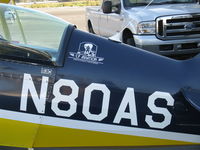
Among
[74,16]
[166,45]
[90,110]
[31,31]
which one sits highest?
[31,31]

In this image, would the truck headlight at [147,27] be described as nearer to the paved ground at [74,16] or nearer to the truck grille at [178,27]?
the truck grille at [178,27]

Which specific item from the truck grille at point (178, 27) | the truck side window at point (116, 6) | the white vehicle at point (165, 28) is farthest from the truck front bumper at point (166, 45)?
the truck side window at point (116, 6)

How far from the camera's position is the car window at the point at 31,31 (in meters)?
2.63

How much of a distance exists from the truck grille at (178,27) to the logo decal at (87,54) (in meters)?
4.14

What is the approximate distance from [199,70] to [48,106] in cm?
109

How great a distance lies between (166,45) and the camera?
6.54 meters

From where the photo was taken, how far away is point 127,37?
7.13 meters

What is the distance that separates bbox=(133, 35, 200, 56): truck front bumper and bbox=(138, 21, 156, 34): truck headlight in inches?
3.6

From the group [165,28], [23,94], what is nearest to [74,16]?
[165,28]

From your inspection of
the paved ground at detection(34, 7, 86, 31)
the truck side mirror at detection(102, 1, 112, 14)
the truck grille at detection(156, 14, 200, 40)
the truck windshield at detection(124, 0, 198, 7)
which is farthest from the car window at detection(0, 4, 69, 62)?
the paved ground at detection(34, 7, 86, 31)

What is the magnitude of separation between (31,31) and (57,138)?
958 mm

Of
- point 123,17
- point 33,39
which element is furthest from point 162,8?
point 33,39

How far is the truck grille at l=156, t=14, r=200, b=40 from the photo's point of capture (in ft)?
21.4

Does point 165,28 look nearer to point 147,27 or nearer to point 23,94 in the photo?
point 147,27
